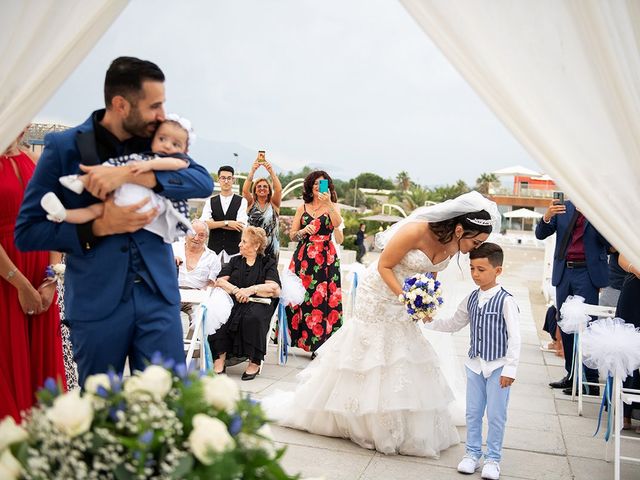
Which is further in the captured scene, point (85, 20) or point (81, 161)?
point (85, 20)

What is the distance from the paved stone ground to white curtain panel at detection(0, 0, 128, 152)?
2198mm

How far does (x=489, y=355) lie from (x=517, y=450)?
3.72 feet

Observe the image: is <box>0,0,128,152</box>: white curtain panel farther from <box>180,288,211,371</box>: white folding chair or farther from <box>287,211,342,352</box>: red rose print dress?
<box>287,211,342,352</box>: red rose print dress

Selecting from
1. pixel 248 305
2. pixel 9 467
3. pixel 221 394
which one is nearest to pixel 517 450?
pixel 248 305

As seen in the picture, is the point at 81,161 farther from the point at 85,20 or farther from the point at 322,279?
the point at 322,279

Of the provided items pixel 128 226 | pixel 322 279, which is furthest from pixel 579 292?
pixel 128 226

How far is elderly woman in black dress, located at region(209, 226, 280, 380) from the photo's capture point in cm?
741

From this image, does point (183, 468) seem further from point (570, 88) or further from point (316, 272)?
point (316, 272)

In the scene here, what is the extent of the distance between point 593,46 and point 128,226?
2.02 m

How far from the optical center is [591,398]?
7250mm

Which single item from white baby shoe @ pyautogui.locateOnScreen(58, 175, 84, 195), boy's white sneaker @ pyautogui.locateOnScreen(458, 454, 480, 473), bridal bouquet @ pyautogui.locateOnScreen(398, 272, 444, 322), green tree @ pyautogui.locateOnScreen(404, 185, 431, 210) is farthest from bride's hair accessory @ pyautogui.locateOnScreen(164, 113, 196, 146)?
green tree @ pyautogui.locateOnScreen(404, 185, 431, 210)

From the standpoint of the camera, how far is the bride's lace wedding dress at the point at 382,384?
514 cm

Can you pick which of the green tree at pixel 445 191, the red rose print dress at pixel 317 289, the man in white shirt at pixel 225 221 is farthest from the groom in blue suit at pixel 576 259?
the green tree at pixel 445 191

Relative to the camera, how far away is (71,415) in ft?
6.16
